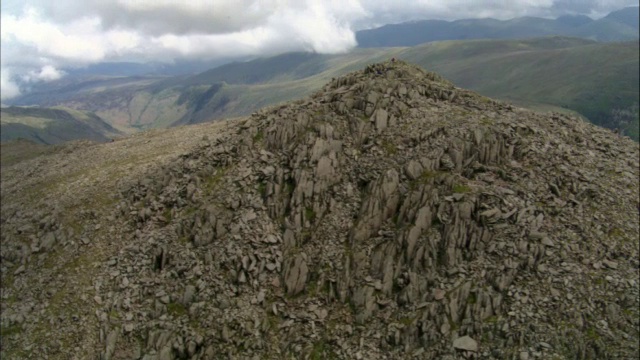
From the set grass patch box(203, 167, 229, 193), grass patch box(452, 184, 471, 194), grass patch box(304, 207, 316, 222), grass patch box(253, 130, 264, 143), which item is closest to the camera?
grass patch box(452, 184, 471, 194)

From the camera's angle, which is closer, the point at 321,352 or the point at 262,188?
the point at 321,352

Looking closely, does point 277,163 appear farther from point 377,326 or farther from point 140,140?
point 140,140

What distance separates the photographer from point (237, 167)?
46219 mm

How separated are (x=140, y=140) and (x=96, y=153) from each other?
7.86m

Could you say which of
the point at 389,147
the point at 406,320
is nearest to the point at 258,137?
the point at 389,147

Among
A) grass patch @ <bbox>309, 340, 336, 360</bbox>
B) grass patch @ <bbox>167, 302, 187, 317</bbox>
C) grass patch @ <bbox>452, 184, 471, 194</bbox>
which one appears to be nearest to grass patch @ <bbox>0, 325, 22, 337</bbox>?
grass patch @ <bbox>167, 302, 187, 317</bbox>

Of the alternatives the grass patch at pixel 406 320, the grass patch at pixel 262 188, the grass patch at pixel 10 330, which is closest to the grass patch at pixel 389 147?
the grass patch at pixel 262 188

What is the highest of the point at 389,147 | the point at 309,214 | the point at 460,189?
the point at 389,147

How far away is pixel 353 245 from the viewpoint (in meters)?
39.6

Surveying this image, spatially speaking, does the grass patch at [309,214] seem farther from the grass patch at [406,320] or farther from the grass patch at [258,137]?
→ the grass patch at [406,320]

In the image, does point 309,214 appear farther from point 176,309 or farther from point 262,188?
point 176,309

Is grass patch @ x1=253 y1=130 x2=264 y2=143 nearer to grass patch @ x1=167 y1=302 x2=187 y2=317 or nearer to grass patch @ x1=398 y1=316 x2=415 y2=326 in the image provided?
grass patch @ x1=167 y1=302 x2=187 y2=317

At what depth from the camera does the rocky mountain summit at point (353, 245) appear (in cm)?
3425

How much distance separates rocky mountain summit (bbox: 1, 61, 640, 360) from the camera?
34250 mm
